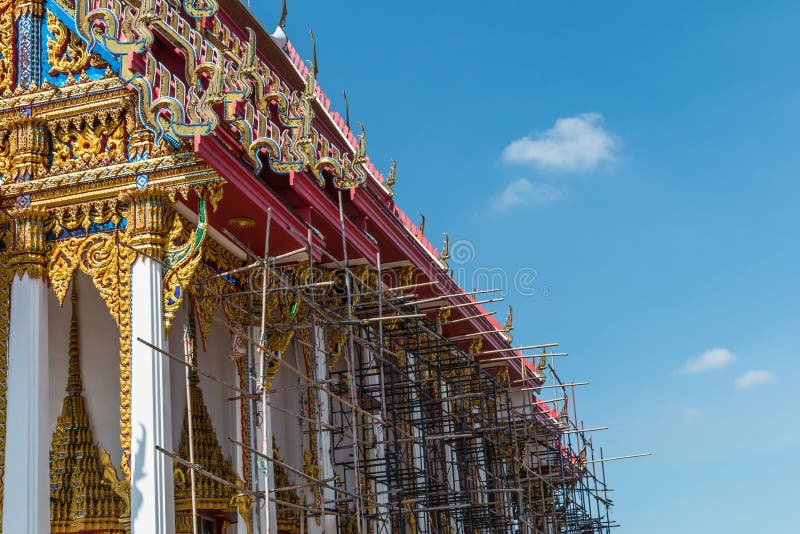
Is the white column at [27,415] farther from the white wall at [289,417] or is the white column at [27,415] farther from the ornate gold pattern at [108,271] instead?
the white wall at [289,417]

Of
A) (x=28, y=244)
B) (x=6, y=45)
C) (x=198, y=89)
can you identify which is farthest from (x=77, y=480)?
(x=6, y=45)

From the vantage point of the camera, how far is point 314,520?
703 inches

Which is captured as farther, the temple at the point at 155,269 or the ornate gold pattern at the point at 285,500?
the ornate gold pattern at the point at 285,500

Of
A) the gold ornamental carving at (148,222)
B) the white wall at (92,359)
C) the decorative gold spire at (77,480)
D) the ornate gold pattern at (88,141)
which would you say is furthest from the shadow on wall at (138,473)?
the ornate gold pattern at (88,141)

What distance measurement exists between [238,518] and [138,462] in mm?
2907

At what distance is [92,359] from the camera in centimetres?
1652

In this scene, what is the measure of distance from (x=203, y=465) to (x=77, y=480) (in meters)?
1.74

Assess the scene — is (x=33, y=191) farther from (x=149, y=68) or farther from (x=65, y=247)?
(x=149, y=68)

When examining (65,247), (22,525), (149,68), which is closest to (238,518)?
(22,525)

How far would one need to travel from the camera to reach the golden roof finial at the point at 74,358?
1625 centimetres

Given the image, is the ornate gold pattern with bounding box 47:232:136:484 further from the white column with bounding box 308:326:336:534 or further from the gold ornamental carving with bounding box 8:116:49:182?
the white column with bounding box 308:326:336:534

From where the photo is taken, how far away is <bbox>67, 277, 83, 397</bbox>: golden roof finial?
1625 centimetres

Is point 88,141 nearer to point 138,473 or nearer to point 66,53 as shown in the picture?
point 66,53

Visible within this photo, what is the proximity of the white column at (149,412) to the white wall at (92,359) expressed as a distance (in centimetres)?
245
